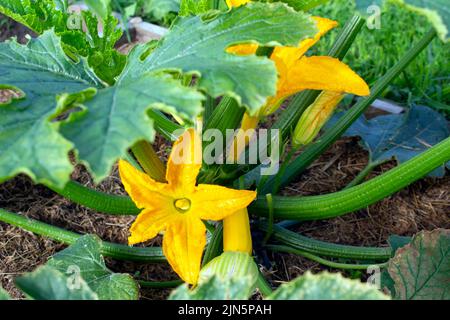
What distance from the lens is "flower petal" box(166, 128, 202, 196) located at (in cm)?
150

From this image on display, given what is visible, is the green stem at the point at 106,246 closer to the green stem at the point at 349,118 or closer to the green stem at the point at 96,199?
the green stem at the point at 96,199

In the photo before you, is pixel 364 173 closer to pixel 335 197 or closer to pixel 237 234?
pixel 335 197

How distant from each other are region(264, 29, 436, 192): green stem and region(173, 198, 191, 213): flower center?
429mm

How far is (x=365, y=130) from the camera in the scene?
2338mm

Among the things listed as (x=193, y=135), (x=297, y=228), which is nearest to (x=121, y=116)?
(x=193, y=135)

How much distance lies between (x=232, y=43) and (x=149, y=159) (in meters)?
0.46

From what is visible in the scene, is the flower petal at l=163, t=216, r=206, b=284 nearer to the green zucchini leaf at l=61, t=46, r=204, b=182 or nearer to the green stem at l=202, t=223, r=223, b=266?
the green stem at l=202, t=223, r=223, b=266

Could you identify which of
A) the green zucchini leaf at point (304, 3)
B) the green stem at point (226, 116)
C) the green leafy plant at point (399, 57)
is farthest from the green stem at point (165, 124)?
the green leafy plant at point (399, 57)

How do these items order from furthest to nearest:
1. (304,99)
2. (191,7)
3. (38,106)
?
(304,99), (191,7), (38,106)

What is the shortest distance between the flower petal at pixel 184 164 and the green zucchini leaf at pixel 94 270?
264 millimetres

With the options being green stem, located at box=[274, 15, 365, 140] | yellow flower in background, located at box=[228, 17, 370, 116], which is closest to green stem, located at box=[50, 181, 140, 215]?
green stem, located at box=[274, 15, 365, 140]

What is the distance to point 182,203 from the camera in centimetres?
157
